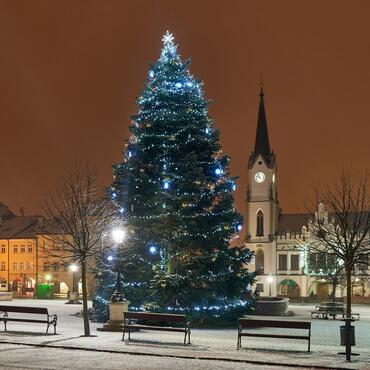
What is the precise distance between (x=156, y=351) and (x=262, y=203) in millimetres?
81963

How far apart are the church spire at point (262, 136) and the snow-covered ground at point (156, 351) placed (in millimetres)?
77643

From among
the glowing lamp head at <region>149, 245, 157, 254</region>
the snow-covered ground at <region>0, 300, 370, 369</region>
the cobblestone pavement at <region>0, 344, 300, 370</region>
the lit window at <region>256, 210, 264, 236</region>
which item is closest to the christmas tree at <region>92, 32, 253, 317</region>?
the glowing lamp head at <region>149, 245, 157, 254</region>

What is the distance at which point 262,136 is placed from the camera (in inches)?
4136

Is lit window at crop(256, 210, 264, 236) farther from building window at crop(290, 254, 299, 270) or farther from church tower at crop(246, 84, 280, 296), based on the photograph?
building window at crop(290, 254, 299, 270)

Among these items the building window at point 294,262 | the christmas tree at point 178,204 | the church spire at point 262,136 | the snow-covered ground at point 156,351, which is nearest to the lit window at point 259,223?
the building window at point 294,262

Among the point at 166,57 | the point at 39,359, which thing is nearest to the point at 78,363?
the point at 39,359

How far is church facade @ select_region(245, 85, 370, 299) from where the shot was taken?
93438mm

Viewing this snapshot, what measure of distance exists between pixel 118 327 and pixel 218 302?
6575 mm

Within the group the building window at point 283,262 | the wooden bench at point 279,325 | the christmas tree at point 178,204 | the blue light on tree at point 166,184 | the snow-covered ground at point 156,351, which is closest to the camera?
the snow-covered ground at point 156,351

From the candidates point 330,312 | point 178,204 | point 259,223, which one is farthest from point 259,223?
point 178,204

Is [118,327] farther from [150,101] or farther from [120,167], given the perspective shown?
[150,101]

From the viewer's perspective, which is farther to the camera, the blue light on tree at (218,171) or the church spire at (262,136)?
the church spire at (262,136)

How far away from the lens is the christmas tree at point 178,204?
30.9 metres

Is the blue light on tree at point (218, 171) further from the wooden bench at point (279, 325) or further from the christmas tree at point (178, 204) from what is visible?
the wooden bench at point (279, 325)
